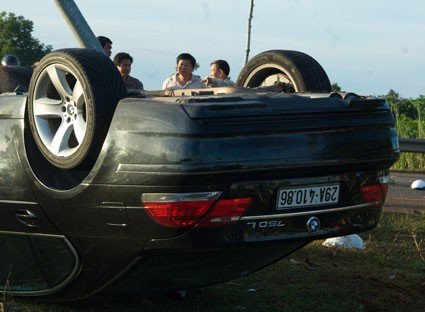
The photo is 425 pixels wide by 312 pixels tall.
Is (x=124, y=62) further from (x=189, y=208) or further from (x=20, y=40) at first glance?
(x=20, y=40)

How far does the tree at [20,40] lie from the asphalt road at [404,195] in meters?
35.9

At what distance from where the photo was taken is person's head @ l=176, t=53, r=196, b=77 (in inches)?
419

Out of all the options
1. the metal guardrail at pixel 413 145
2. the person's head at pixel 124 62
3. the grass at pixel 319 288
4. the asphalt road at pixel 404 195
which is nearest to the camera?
the grass at pixel 319 288

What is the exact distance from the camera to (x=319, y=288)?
6305 mm

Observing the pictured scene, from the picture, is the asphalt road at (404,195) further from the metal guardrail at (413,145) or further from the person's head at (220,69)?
the person's head at (220,69)

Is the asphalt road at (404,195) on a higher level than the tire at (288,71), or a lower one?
lower

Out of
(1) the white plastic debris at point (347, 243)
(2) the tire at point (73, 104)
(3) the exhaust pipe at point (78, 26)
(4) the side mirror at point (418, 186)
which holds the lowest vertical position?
(1) the white plastic debris at point (347, 243)

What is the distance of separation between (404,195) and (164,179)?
8704 millimetres

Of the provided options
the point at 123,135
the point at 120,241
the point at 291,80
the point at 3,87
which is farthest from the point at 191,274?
the point at 3,87

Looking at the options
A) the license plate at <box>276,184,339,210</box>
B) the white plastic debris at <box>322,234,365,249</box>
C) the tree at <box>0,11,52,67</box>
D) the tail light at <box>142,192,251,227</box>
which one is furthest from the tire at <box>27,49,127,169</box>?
the tree at <box>0,11,52,67</box>

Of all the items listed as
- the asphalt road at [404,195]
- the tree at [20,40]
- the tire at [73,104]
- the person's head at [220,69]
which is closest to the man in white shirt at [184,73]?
the person's head at [220,69]

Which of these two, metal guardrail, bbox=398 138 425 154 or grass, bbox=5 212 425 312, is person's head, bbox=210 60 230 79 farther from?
metal guardrail, bbox=398 138 425 154

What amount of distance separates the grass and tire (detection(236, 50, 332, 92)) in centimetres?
140

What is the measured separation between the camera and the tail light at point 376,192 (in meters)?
5.11
